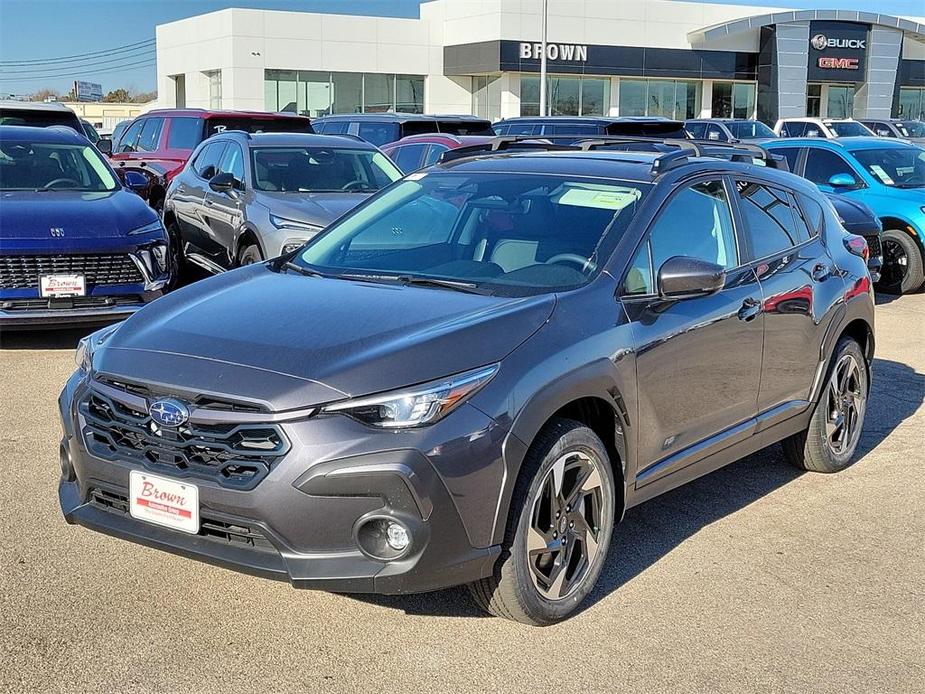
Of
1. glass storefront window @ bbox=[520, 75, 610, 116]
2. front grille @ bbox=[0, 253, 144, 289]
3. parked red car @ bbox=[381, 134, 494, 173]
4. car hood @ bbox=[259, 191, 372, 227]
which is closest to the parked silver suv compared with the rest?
car hood @ bbox=[259, 191, 372, 227]

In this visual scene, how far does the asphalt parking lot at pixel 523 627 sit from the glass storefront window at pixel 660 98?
46.4 metres

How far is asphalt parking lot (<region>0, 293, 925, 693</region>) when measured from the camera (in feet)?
11.7

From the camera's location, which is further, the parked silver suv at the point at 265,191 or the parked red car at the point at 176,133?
the parked red car at the point at 176,133

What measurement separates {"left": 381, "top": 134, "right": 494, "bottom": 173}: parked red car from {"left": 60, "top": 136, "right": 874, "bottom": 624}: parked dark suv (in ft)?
29.7

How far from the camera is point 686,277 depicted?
4328 millimetres

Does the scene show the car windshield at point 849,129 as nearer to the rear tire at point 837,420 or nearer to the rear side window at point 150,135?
the rear side window at point 150,135

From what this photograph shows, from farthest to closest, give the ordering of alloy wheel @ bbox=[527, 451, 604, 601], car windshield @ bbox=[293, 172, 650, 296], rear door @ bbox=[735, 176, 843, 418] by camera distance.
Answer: rear door @ bbox=[735, 176, 843, 418]
car windshield @ bbox=[293, 172, 650, 296]
alloy wheel @ bbox=[527, 451, 604, 601]

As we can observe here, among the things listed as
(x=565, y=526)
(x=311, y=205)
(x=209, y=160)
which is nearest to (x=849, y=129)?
(x=209, y=160)

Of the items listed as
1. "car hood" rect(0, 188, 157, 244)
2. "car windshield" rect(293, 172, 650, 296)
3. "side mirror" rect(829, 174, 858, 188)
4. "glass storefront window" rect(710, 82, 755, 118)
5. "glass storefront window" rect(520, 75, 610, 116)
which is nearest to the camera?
"car windshield" rect(293, 172, 650, 296)

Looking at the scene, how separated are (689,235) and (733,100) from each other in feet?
163

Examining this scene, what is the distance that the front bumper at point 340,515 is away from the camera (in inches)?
134

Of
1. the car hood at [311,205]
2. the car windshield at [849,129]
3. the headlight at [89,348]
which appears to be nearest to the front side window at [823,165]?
the car hood at [311,205]

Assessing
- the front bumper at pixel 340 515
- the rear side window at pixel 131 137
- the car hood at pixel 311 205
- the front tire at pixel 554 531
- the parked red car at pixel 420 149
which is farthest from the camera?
the rear side window at pixel 131 137

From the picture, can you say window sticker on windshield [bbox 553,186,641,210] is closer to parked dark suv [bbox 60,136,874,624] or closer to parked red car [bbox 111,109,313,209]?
parked dark suv [bbox 60,136,874,624]
